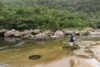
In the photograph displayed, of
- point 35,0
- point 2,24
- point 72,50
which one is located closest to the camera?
point 72,50

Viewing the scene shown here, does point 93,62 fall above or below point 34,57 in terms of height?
below

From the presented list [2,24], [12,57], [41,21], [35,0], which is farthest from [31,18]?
[35,0]

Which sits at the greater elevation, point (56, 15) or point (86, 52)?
point (56, 15)

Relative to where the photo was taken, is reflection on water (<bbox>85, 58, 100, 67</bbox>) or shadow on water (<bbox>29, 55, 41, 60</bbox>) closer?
reflection on water (<bbox>85, 58, 100, 67</bbox>)

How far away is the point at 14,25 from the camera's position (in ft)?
107

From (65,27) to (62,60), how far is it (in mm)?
22424

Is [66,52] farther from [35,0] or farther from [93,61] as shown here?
[35,0]

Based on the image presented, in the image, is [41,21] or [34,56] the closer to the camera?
[34,56]

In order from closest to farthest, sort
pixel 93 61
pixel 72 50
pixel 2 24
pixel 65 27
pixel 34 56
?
pixel 93 61 → pixel 34 56 → pixel 72 50 → pixel 2 24 → pixel 65 27

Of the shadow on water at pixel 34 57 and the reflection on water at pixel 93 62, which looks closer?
the reflection on water at pixel 93 62

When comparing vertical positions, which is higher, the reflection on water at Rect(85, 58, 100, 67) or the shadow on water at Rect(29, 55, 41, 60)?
the shadow on water at Rect(29, 55, 41, 60)

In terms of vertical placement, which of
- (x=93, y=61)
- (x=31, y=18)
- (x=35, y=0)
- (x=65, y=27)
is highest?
(x=35, y=0)

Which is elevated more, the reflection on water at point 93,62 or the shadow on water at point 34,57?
the shadow on water at point 34,57

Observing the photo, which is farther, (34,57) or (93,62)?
(34,57)
